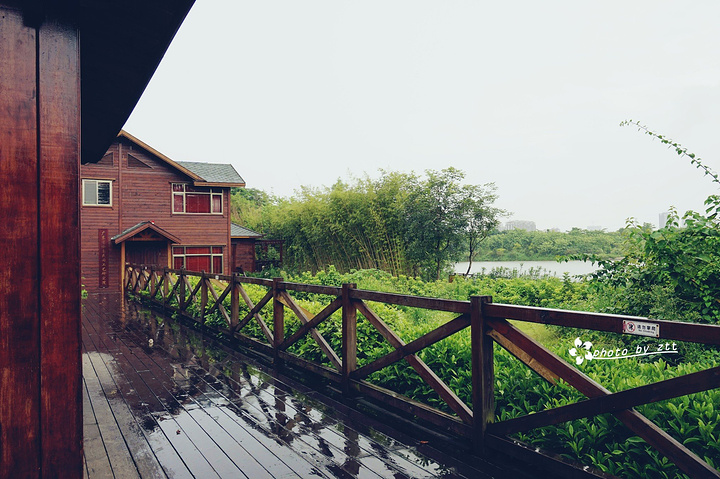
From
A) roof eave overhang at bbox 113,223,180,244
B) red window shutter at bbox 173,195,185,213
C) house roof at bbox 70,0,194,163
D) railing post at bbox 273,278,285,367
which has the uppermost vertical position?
red window shutter at bbox 173,195,185,213

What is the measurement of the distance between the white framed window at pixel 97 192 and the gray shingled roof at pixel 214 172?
3135 mm

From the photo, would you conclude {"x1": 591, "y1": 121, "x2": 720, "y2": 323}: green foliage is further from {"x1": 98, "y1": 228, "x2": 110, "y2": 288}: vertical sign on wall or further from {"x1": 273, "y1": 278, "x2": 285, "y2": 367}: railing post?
{"x1": 98, "y1": 228, "x2": 110, "y2": 288}: vertical sign on wall

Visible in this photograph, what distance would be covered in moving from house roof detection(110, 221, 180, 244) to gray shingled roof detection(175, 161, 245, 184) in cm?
307

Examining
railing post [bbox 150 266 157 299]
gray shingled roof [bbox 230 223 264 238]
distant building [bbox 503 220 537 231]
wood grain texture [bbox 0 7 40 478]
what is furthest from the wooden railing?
gray shingled roof [bbox 230 223 264 238]

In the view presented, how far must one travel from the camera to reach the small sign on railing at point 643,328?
1.83 metres

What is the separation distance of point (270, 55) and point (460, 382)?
85.7 feet

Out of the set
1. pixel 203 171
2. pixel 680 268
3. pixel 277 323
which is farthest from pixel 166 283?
pixel 203 171

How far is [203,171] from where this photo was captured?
19.2m

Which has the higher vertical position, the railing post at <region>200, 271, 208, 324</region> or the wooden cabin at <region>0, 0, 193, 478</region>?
the wooden cabin at <region>0, 0, 193, 478</region>

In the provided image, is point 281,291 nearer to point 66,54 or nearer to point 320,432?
point 320,432

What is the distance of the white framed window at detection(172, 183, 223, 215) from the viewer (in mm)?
17844

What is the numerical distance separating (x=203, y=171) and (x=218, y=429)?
57.8 feet

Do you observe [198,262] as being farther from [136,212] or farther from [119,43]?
[119,43]

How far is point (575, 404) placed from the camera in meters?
2.12
